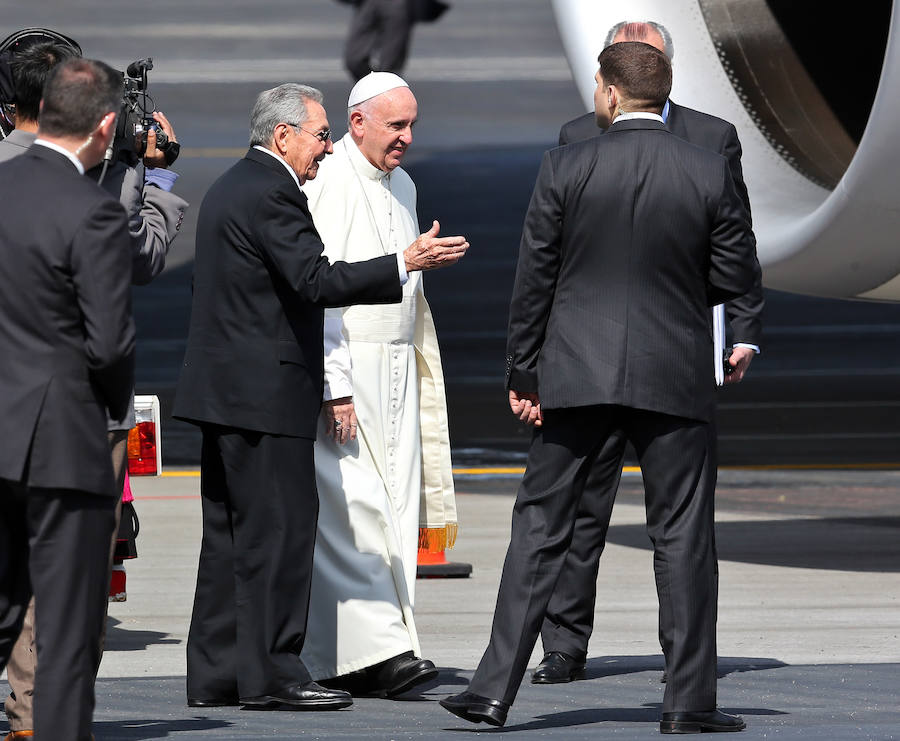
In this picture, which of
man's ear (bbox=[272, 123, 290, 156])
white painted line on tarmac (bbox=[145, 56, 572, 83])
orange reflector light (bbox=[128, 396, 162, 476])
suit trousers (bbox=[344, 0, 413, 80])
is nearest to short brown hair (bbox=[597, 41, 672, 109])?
man's ear (bbox=[272, 123, 290, 156])

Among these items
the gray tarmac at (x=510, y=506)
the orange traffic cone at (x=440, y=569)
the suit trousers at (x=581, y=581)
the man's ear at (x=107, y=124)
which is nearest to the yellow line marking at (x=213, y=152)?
the gray tarmac at (x=510, y=506)

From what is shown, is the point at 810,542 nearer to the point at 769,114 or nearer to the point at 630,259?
the point at 769,114

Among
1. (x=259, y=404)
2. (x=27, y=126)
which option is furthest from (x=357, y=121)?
(x=27, y=126)

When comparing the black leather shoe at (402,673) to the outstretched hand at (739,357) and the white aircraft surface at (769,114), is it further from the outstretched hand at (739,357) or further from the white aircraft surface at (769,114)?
the white aircraft surface at (769,114)

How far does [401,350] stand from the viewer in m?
5.00

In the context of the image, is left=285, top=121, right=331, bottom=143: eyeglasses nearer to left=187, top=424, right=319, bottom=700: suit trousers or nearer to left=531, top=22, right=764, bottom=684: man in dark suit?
left=187, top=424, right=319, bottom=700: suit trousers

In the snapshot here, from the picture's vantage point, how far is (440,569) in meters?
6.45

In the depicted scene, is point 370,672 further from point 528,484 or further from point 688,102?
point 688,102

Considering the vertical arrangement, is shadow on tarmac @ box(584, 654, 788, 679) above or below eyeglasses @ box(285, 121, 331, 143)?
below

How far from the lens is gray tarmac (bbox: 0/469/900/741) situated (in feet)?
14.1

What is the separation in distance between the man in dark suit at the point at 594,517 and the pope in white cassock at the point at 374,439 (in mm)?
343

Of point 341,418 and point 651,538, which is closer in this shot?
point 651,538

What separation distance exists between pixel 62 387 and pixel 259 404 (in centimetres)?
108

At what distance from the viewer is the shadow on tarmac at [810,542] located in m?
6.63
